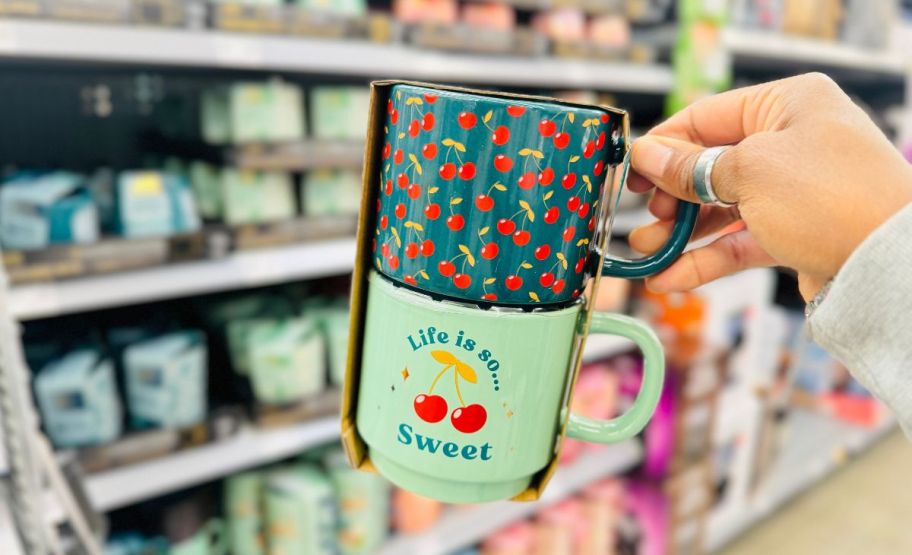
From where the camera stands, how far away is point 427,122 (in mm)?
438

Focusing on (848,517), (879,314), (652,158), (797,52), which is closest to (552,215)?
(652,158)

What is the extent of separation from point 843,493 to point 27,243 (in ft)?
9.69

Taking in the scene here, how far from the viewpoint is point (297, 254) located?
1.22 metres

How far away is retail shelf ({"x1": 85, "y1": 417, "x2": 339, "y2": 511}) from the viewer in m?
1.07

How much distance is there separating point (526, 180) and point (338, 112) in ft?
2.87

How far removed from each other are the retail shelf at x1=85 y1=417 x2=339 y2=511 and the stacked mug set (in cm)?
77

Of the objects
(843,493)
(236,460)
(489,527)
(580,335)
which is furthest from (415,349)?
(843,493)

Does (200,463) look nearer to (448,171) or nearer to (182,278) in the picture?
(182,278)

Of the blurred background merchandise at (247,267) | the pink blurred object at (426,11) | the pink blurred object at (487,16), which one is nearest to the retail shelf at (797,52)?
the blurred background merchandise at (247,267)

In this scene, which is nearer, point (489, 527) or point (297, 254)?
point (297, 254)

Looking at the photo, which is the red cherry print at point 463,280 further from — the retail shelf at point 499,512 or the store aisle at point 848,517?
the store aisle at point 848,517

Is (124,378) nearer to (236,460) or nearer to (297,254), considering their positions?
(236,460)

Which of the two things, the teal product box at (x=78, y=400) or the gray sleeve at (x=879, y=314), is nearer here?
the gray sleeve at (x=879, y=314)

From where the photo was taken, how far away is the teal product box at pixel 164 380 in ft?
3.65
